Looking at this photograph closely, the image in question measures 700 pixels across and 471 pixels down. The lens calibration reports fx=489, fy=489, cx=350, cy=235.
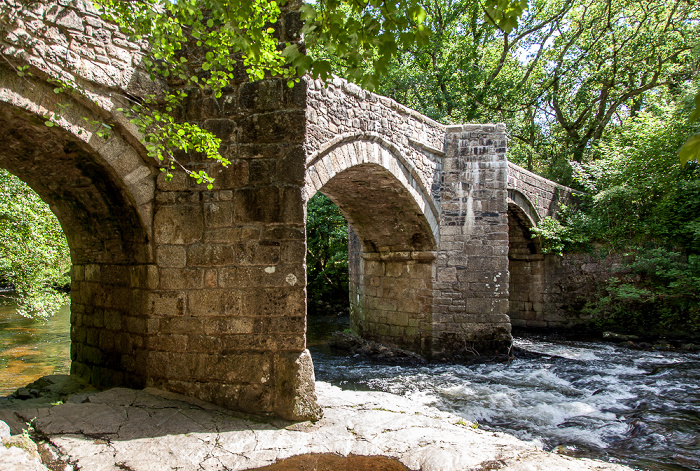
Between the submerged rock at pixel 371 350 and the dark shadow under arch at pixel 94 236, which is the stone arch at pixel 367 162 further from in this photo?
the submerged rock at pixel 371 350

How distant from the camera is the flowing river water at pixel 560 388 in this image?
490 cm

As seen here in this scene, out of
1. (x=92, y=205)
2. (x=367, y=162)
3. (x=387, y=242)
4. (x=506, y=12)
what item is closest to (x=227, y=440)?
(x=92, y=205)

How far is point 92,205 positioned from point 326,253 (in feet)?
35.8

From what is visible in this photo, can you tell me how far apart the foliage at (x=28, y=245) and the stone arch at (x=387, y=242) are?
4414mm

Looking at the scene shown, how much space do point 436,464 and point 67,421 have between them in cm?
235

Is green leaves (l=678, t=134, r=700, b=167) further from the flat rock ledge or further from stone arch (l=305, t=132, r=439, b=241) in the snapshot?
stone arch (l=305, t=132, r=439, b=241)

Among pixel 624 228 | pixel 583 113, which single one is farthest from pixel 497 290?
pixel 583 113

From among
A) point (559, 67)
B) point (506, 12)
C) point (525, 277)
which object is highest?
point (559, 67)

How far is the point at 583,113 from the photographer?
54.4 ft

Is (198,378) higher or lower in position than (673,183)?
lower

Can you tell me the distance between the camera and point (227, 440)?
3.13m

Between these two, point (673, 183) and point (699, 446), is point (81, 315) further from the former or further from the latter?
point (673, 183)

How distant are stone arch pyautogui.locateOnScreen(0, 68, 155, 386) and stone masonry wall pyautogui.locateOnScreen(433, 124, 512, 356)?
5.34m

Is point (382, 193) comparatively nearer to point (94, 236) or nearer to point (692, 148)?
point (94, 236)
